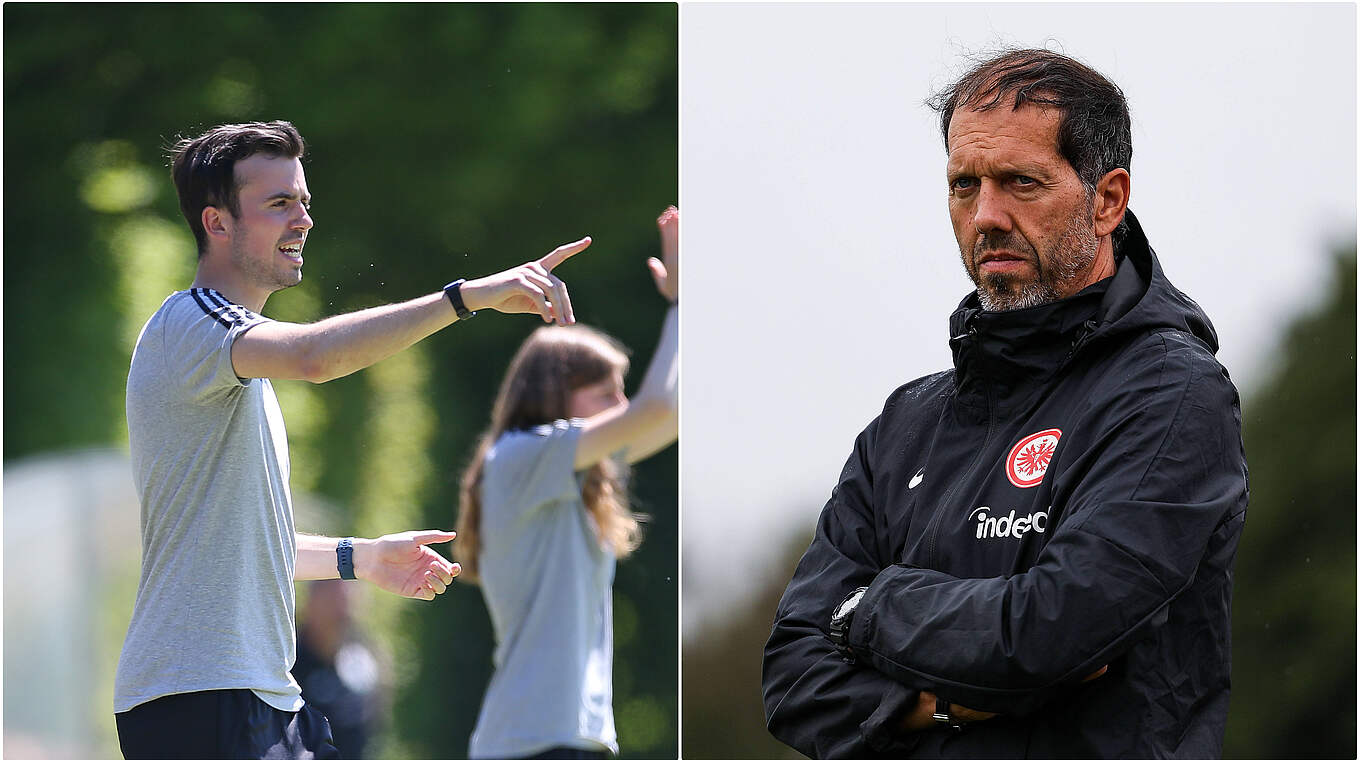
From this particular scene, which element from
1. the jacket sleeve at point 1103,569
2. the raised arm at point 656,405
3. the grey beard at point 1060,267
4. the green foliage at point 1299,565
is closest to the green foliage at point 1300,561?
the green foliage at point 1299,565

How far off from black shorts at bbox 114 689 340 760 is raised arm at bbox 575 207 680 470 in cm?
81

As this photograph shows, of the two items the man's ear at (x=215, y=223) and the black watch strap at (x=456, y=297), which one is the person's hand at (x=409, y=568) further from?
the man's ear at (x=215, y=223)

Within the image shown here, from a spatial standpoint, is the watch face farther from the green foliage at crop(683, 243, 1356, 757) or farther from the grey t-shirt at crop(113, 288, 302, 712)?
the green foliage at crop(683, 243, 1356, 757)

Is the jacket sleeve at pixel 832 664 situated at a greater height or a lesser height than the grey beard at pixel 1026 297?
lesser

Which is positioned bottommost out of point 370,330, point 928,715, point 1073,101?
point 928,715

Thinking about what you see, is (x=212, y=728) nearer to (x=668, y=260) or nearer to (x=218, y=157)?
(x=218, y=157)

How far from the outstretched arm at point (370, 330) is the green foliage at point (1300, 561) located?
1767 mm

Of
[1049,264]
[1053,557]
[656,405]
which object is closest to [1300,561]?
[656,405]

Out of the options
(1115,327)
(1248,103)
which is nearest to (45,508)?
(1115,327)

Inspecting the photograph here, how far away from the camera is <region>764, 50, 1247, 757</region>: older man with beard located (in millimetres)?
1764

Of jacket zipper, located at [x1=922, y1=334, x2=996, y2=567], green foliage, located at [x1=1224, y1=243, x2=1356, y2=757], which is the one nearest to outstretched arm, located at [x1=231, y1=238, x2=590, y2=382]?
jacket zipper, located at [x1=922, y1=334, x2=996, y2=567]

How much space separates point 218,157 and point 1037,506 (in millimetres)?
1895

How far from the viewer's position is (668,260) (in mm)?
3137

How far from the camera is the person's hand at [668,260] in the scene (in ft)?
10.2
